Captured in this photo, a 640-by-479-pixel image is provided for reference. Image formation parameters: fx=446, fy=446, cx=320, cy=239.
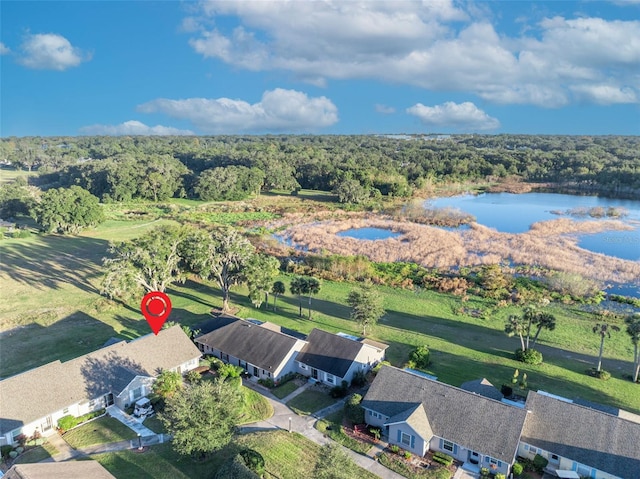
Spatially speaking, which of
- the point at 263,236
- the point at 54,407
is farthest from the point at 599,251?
the point at 54,407

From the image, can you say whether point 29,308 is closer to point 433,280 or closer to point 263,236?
point 263,236

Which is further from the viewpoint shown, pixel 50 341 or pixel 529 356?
pixel 50 341

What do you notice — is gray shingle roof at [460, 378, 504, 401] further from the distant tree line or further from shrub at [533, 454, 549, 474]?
the distant tree line

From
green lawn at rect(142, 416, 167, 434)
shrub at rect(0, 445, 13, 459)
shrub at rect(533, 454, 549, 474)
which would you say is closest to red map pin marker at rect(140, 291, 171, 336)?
green lawn at rect(142, 416, 167, 434)

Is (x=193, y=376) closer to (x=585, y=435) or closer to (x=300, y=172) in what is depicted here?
(x=585, y=435)

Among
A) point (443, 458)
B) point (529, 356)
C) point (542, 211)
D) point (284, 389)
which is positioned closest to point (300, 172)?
point (542, 211)

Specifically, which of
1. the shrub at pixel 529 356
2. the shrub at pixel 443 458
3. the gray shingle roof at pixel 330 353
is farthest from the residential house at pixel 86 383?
the shrub at pixel 529 356
